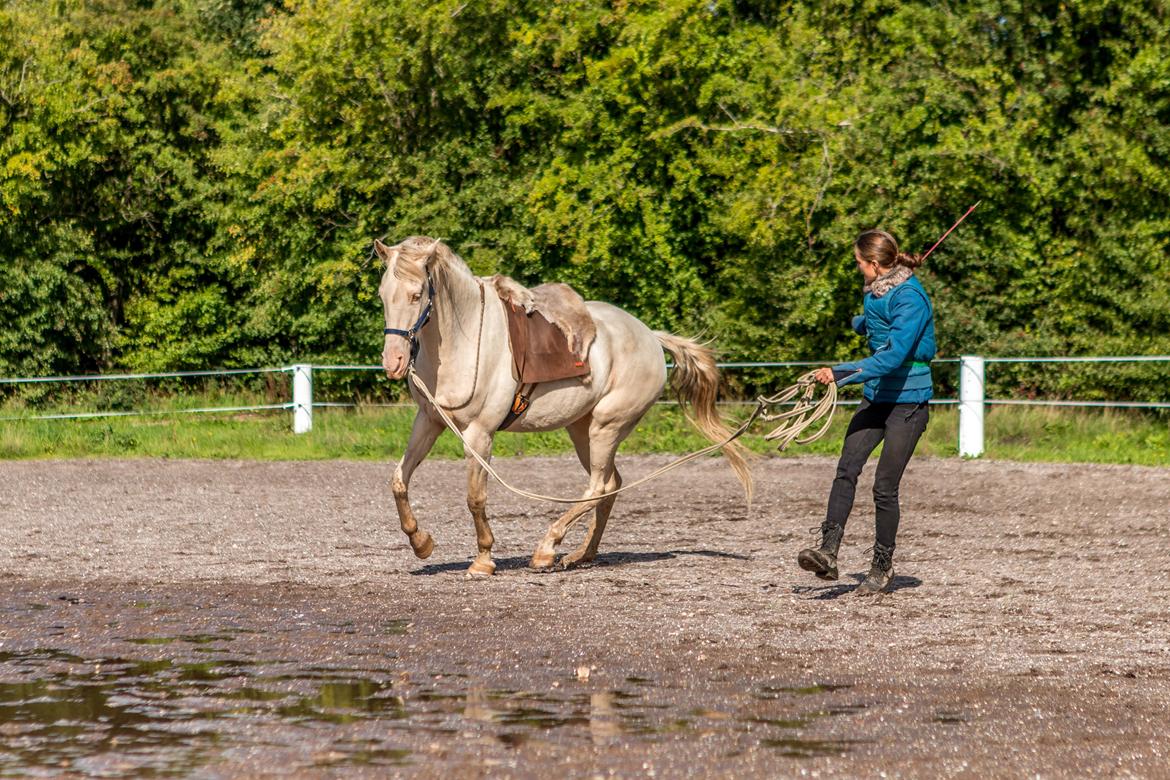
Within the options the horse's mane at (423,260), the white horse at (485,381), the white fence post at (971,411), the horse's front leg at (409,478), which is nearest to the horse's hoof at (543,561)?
the white horse at (485,381)

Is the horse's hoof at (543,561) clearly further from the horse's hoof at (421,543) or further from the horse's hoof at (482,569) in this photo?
the horse's hoof at (421,543)

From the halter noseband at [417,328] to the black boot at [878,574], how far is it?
110 inches

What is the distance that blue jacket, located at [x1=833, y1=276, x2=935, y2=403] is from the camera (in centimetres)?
778

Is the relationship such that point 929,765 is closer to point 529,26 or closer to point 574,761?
point 574,761

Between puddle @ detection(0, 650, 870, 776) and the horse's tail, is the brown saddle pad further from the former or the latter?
puddle @ detection(0, 650, 870, 776)

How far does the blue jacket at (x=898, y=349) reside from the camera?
7.78m

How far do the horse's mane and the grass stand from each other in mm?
9075

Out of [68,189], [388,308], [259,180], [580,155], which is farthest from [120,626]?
[68,189]

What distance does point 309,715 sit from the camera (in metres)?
5.26

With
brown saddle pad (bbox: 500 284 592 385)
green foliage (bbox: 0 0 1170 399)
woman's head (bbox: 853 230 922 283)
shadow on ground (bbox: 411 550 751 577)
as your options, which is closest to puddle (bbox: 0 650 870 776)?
woman's head (bbox: 853 230 922 283)

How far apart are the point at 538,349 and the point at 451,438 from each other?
9104mm

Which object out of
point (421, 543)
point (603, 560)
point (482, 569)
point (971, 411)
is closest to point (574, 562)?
point (603, 560)

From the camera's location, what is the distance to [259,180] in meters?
23.7

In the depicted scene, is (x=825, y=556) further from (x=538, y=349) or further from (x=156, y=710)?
(x=156, y=710)
